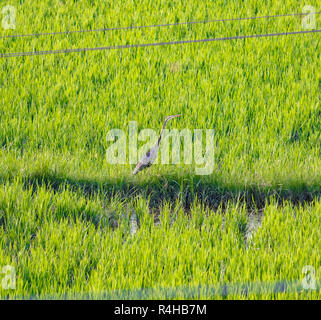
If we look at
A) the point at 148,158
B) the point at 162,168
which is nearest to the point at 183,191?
the point at 162,168

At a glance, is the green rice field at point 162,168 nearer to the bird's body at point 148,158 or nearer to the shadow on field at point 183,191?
the shadow on field at point 183,191

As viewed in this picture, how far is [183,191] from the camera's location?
12.2 feet

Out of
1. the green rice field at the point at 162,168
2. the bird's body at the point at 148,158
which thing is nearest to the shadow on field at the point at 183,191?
the green rice field at the point at 162,168

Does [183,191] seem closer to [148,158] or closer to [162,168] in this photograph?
[162,168]

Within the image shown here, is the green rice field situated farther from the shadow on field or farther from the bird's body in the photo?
the bird's body

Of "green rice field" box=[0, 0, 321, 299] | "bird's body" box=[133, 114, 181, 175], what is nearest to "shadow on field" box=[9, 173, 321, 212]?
"green rice field" box=[0, 0, 321, 299]

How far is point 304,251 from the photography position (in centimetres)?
292

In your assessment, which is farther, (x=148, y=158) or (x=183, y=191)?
(x=183, y=191)

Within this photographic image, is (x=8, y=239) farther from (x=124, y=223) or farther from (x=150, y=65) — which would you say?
(x=150, y=65)

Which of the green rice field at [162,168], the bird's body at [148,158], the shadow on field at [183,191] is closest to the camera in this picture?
the green rice field at [162,168]

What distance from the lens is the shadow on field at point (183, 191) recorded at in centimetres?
368

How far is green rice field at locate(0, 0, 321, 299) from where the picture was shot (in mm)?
2811

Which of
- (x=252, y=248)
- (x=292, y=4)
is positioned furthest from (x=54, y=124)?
(x=292, y=4)

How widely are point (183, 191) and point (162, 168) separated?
21 cm
